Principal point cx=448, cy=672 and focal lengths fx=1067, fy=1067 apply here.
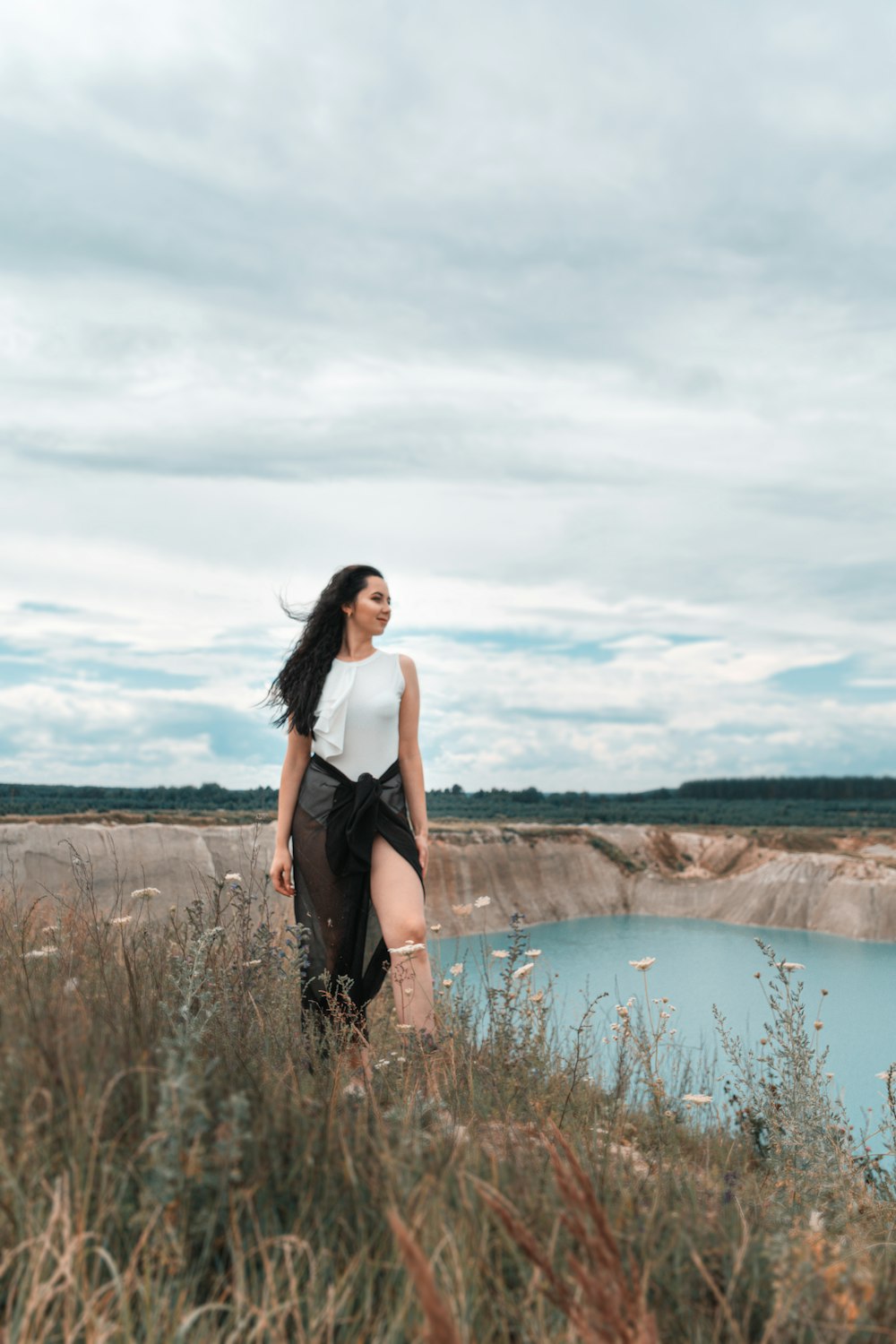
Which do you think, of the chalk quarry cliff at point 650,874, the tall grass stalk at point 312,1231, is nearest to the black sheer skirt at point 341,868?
the tall grass stalk at point 312,1231

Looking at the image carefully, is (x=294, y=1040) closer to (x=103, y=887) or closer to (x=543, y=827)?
(x=103, y=887)

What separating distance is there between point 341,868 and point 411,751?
2.02ft

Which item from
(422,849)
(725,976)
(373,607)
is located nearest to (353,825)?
(422,849)

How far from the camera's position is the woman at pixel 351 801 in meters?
4.43

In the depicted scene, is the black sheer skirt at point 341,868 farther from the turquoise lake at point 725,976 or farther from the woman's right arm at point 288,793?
the turquoise lake at point 725,976

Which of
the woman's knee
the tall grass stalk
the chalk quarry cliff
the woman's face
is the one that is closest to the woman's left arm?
the woman's face

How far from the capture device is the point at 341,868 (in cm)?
450

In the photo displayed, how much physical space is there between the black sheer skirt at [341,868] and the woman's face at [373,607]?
61cm

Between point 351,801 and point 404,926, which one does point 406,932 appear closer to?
point 404,926

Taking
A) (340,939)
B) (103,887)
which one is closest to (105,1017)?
(340,939)

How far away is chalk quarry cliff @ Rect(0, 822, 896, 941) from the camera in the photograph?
37.1 metres

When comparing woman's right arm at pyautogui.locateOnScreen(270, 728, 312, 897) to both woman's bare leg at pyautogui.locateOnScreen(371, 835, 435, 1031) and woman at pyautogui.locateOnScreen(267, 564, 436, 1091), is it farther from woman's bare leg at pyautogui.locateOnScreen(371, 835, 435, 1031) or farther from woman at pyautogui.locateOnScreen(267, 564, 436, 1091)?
woman's bare leg at pyautogui.locateOnScreen(371, 835, 435, 1031)

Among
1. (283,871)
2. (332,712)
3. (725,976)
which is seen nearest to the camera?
(332,712)

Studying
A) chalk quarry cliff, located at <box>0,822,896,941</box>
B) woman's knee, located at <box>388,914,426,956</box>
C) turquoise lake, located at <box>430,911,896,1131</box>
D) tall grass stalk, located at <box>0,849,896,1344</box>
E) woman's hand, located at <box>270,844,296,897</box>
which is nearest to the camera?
tall grass stalk, located at <box>0,849,896,1344</box>
